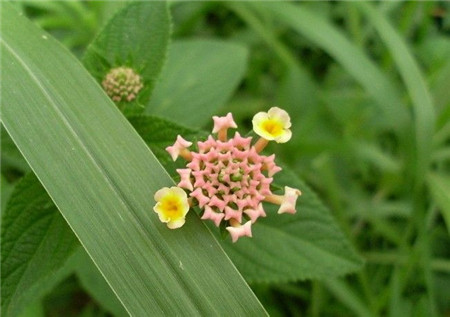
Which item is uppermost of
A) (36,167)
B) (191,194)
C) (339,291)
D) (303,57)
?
(303,57)

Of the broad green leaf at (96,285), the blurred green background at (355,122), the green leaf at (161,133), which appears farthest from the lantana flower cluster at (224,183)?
the blurred green background at (355,122)

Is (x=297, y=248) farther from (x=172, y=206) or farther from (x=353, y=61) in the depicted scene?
(x=353, y=61)

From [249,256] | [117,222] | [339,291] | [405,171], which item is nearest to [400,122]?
[405,171]

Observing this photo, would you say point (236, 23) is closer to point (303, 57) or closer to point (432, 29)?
point (303, 57)

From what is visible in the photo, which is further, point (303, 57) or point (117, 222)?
point (303, 57)

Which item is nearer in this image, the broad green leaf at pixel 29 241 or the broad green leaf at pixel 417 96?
the broad green leaf at pixel 29 241

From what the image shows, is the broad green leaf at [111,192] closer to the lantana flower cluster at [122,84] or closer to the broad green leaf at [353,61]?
the lantana flower cluster at [122,84]
